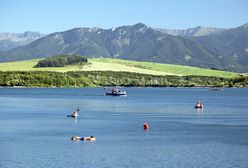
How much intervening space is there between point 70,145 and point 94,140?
5.19 m

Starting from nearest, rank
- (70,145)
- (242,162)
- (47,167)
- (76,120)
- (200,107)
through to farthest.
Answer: (47,167), (242,162), (70,145), (76,120), (200,107)

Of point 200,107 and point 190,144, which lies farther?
point 200,107

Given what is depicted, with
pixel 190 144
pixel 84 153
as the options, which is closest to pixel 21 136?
pixel 84 153

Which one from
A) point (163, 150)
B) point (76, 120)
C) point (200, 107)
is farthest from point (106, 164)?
point (200, 107)

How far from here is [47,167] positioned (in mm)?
56531

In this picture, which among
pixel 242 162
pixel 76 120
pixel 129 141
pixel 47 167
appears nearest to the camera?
pixel 47 167

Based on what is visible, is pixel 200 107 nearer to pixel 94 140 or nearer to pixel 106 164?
pixel 94 140

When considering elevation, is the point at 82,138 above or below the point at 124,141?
above

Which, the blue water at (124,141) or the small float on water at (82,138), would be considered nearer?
the blue water at (124,141)

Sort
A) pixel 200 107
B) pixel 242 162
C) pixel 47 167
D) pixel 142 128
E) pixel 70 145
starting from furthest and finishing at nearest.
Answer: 1. pixel 200 107
2. pixel 142 128
3. pixel 70 145
4. pixel 242 162
5. pixel 47 167

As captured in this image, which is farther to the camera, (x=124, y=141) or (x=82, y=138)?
(x=124, y=141)

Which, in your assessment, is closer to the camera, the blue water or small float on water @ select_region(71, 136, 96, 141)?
the blue water

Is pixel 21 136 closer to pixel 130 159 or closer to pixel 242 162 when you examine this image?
pixel 130 159

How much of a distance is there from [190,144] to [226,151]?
673 centimetres
